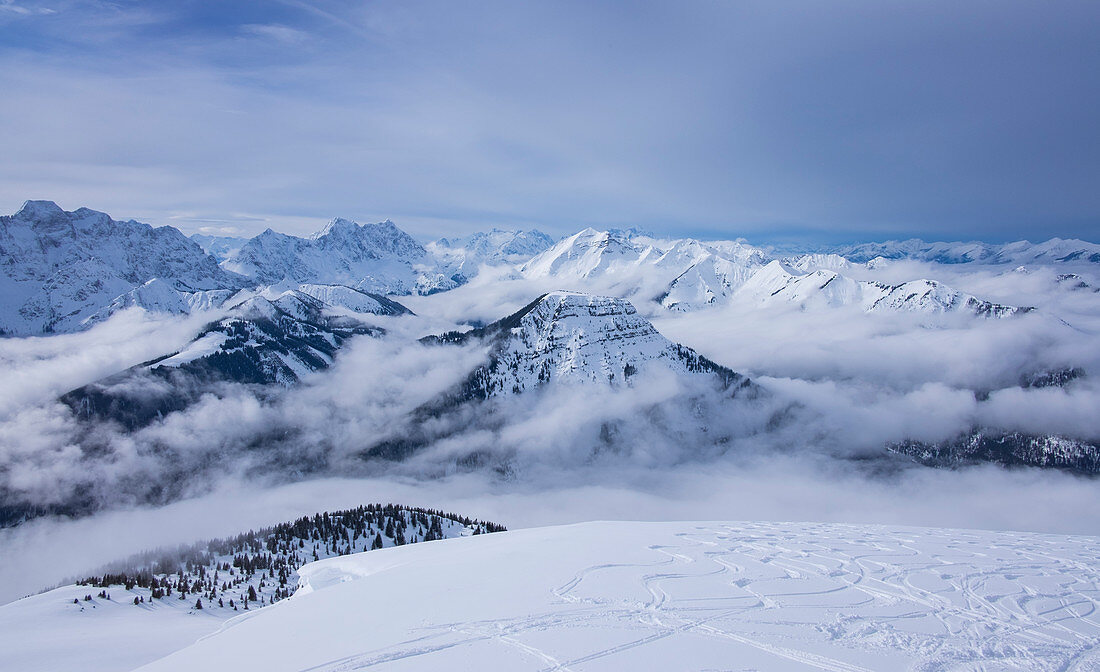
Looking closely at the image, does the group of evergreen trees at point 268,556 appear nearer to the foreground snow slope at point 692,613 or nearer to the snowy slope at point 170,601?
the snowy slope at point 170,601

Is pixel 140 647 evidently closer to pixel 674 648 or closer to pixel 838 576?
pixel 674 648

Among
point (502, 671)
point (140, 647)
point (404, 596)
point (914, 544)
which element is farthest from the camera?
point (914, 544)

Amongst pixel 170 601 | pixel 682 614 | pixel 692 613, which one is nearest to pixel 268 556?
pixel 170 601

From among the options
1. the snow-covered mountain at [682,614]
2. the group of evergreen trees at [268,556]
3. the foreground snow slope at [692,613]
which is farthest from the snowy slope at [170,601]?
the foreground snow slope at [692,613]

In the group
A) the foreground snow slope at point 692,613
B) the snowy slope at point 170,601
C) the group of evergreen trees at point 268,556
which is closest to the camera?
the foreground snow slope at point 692,613

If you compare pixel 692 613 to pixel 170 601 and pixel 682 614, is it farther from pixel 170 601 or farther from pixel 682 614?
pixel 170 601

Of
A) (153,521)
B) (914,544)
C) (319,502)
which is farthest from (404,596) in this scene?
(153,521)

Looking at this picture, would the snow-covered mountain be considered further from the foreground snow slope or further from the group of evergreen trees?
the group of evergreen trees
